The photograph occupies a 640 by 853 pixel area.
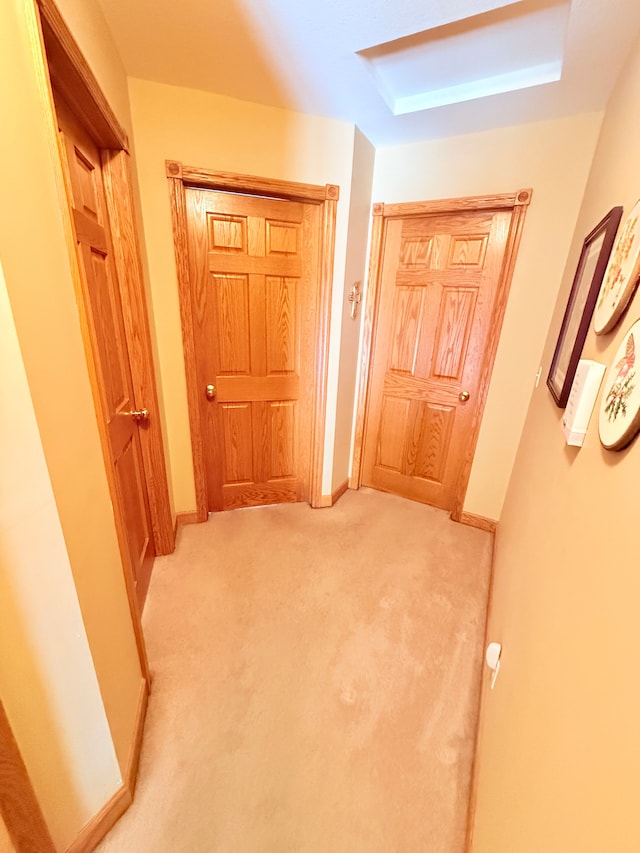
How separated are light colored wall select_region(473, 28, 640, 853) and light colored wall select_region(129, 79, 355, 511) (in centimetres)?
122

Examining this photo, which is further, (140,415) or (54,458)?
(140,415)

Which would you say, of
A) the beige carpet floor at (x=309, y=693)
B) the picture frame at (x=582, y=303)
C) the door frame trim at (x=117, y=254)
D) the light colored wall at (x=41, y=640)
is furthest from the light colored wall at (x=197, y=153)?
the light colored wall at (x=41, y=640)

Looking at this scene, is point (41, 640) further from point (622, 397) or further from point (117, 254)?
point (117, 254)

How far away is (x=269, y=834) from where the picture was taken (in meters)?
1.01

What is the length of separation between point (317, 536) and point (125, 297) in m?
Answer: 1.68

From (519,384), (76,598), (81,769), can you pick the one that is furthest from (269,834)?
(519,384)

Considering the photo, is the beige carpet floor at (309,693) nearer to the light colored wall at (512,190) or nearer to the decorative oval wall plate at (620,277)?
the light colored wall at (512,190)

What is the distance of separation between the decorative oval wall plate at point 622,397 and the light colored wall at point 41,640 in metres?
1.05

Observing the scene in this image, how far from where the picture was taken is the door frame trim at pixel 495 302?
75.2 inches

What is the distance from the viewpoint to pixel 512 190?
1.87m

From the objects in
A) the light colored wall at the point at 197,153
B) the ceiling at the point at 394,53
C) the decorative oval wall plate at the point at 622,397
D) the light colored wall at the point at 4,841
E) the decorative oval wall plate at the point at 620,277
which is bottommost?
the light colored wall at the point at 4,841

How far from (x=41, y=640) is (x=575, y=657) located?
1.05 m

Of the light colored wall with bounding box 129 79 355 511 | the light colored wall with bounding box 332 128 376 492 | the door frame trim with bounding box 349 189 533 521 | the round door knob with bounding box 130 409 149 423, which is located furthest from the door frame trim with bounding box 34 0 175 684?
the door frame trim with bounding box 349 189 533 521

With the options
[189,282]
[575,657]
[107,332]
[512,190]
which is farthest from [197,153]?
[575,657]
